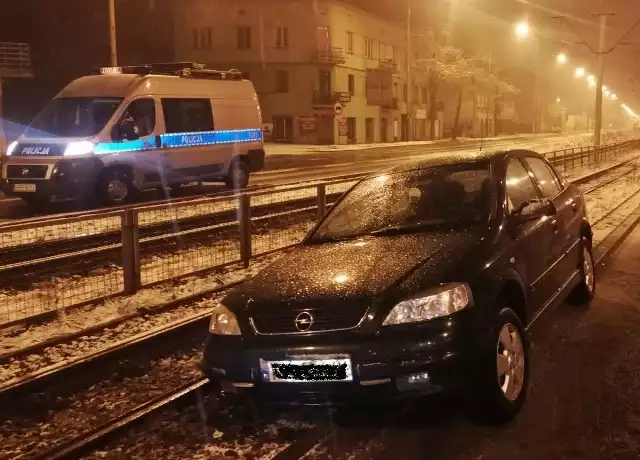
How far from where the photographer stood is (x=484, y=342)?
4508mm

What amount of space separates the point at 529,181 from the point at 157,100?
39.3 feet

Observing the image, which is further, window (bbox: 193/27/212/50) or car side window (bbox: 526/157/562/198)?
window (bbox: 193/27/212/50)

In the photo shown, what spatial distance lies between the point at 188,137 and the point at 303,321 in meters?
14.0

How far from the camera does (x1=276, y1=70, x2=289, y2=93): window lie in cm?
5894

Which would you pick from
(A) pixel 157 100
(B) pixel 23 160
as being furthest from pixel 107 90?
(B) pixel 23 160

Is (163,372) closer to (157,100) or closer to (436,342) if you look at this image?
(436,342)

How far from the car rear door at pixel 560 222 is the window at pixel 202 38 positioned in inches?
2151

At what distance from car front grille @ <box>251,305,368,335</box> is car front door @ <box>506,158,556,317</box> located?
1.43m

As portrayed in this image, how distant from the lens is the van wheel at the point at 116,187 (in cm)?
1622

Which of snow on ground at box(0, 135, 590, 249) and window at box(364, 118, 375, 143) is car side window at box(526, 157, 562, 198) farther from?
window at box(364, 118, 375, 143)

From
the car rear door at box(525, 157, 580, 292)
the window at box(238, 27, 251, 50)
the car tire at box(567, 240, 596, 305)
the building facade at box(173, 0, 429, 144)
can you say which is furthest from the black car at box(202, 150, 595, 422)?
the window at box(238, 27, 251, 50)

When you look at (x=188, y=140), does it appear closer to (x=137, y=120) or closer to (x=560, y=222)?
(x=137, y=120)

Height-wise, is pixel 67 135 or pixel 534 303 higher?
pixel 67 135

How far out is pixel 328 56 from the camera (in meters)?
58.0
